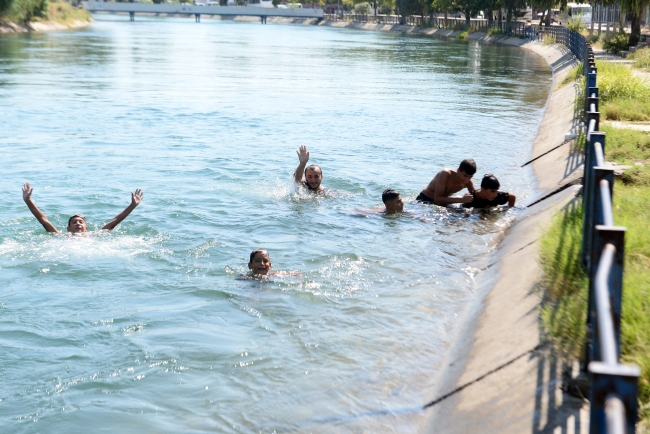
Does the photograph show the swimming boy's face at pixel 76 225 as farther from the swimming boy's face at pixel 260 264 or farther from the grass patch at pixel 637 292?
the grass patch at pixel 637 292

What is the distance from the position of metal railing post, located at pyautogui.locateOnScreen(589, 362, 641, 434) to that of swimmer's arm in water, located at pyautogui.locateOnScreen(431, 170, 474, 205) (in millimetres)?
10329

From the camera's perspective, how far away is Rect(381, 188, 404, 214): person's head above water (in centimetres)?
1248

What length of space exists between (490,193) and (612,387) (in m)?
10.1

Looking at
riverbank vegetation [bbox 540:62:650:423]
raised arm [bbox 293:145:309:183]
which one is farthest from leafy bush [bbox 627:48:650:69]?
riverbank vegetation [bbox 540:62:650:423]

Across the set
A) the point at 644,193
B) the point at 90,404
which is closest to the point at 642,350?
the point at 90,404

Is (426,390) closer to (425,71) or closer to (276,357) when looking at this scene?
(276,357)

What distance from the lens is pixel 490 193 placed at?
40.8ft

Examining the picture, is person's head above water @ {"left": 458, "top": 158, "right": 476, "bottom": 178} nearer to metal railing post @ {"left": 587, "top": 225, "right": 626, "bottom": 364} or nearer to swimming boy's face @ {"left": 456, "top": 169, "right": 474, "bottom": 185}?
swimming boy's face @ {"left": 456, "top": 169, "right": 474, "bottom": 185}

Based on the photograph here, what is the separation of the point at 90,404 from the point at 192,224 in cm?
623

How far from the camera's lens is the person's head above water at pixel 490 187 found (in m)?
12.3

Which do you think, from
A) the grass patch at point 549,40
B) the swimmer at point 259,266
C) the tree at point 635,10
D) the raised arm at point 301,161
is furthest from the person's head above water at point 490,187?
the grass patch at point 549,40

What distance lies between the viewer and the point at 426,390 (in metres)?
6.41

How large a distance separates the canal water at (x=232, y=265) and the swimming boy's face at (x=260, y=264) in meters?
0.18

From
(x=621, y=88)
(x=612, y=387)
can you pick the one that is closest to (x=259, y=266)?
(x=612, y=387)
